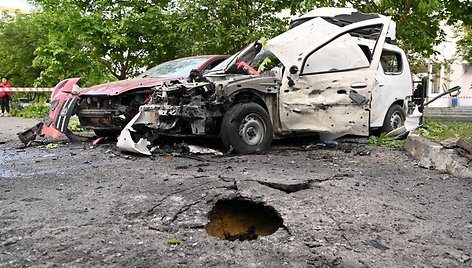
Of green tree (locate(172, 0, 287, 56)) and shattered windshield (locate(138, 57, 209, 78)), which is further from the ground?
green tree (locate(172, 0, 287, 56))

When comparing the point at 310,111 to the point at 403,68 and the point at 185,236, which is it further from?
the point at 185,236

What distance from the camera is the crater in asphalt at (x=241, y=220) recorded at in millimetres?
3299

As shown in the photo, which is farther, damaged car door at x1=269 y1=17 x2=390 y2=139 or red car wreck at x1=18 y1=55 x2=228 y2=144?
red car wreck at x1=18 y1=55 x2=228 y2=144

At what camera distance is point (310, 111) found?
6.66 metres

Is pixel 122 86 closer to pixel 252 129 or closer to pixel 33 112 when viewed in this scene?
pixel 252 129

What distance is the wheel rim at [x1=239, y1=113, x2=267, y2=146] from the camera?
251 inches

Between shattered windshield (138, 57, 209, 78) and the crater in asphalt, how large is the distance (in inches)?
164

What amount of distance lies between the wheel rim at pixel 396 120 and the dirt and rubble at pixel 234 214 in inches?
106

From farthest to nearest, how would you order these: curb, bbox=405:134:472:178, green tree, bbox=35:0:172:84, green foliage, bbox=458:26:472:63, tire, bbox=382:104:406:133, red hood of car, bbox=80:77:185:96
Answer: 1. green foliage, bbox=458:26:472:63
2. green tree, bbox=35:0:172:84
3. tire, bbox=382:104:406:133
4. red hood of car, bbox=80:77:185:96
5. curb, bbox=405:134:472:178

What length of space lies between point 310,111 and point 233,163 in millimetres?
1695

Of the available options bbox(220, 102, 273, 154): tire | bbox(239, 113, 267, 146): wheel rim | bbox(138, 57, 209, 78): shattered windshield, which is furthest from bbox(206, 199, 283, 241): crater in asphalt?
bbox(138, 57, 209, 78): shattered windshield

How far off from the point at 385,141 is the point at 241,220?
4.92m

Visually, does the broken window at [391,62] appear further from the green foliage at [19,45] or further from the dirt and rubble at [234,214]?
the green foliage at [19,45]

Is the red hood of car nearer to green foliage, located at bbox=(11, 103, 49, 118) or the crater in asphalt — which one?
the crater in asphalt
